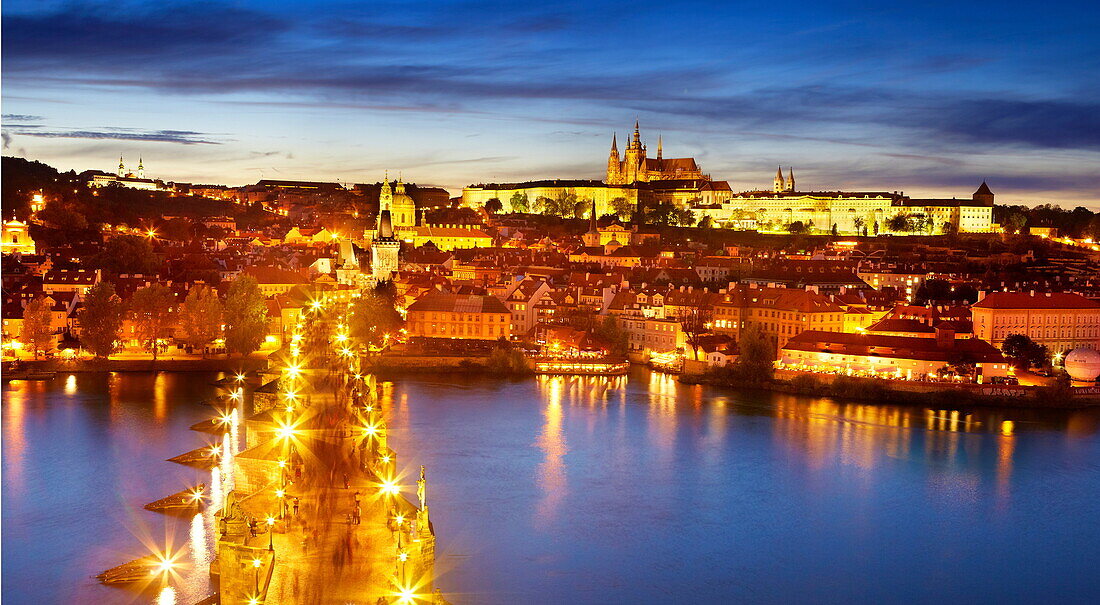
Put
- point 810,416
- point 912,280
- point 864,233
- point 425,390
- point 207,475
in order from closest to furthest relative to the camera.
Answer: point 207,475 < point 810,416 < point 425,390 < point 912,280 < point 864,233

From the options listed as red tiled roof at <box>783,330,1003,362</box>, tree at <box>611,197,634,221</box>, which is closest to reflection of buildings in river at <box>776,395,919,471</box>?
red tiled roof at <box>783,330,1003,362</box>

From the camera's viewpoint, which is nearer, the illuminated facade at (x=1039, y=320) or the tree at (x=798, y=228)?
the illuminated facade at (x=1039, y=320)

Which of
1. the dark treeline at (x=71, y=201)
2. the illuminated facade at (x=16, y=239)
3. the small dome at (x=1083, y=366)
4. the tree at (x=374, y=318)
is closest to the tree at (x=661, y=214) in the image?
the dark treeline at (x=71, y=201)

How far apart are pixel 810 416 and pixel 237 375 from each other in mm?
4746

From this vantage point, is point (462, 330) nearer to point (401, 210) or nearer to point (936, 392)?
point (936, 392)

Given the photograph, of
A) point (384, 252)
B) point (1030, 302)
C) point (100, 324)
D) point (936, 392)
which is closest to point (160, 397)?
point (100, 324)

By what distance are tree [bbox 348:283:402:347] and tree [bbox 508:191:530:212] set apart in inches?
634

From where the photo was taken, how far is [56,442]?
7125 millimetres

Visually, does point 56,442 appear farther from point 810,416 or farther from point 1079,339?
point 1079,339

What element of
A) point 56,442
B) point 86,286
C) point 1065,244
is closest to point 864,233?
point 1065,244

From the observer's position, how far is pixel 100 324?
414 inches

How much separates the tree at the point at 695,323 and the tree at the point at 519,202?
16.8 meters

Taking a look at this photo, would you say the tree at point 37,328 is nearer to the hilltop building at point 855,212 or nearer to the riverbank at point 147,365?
the riverbank at point 147,365

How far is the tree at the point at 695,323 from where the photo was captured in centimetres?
1139
